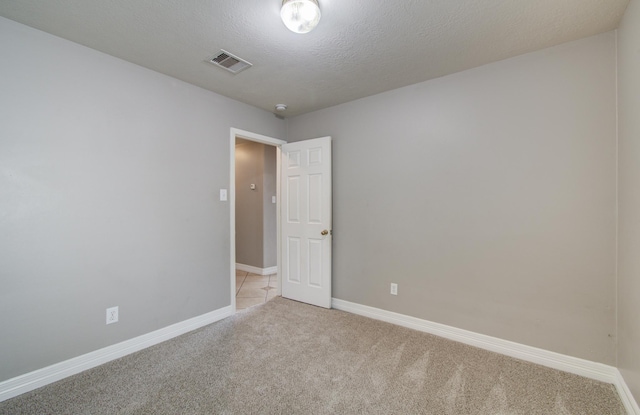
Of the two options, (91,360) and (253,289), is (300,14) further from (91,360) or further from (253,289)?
(253,289)

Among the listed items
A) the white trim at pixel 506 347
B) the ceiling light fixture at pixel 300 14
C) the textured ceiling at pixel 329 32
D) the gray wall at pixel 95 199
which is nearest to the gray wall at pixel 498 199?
the white trim at pixel 506 347

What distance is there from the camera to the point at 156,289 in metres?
2.54

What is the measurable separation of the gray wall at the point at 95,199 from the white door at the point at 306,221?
0.96 metres

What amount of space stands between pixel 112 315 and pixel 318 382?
174 cm

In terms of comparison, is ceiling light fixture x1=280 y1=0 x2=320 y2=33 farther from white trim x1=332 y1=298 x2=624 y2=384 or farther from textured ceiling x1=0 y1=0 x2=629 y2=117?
white trim x1=332 y1=298 x2=624 y2=384

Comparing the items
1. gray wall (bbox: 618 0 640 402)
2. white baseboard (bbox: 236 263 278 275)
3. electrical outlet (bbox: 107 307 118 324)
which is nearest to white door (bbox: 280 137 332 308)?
white baseboard (bbox: 236 263 278 275)

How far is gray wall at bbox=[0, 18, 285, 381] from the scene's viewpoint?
1854mm

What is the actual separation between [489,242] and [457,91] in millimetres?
1381

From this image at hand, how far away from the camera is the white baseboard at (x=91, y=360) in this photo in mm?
1832

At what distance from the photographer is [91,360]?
2145mm

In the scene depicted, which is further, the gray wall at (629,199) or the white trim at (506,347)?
the white trim at (506,347)

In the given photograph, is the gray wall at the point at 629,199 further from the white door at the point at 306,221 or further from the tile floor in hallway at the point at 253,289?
the tile floor in hallway at the point at 253,289

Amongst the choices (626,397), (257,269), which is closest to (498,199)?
(626,397)

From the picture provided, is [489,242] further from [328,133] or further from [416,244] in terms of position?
[328,133]
